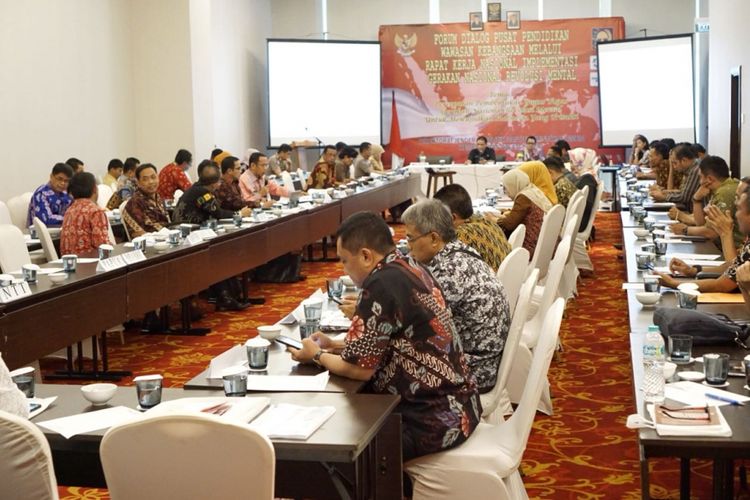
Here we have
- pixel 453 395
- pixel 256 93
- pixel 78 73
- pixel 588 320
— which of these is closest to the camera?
pixel 453 395

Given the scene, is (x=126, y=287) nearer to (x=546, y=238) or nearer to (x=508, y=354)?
(x=546, y=238)

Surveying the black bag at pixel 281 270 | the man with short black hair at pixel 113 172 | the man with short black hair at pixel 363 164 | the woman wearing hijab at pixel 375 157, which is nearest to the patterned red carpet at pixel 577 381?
the black bag at pixel 281 270

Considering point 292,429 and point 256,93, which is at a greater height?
point 256,93

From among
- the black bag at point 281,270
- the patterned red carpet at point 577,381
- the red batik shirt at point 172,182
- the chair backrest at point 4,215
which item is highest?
the red batik shirt at point 172,182

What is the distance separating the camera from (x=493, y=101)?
17.6 m

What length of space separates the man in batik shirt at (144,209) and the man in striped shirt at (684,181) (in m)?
4.56

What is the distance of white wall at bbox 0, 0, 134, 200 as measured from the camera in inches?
388

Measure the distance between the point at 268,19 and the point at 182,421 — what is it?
54.9 ft

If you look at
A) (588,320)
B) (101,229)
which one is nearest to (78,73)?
(101,229)

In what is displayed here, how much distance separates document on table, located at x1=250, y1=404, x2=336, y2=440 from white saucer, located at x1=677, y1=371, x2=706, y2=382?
1084 millimetres

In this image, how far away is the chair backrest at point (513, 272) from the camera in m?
4.37

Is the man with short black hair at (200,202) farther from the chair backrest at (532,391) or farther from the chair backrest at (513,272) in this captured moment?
the chair backrest at (532,391)

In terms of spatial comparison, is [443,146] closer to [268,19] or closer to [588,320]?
[268,19]

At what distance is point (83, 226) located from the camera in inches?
248
